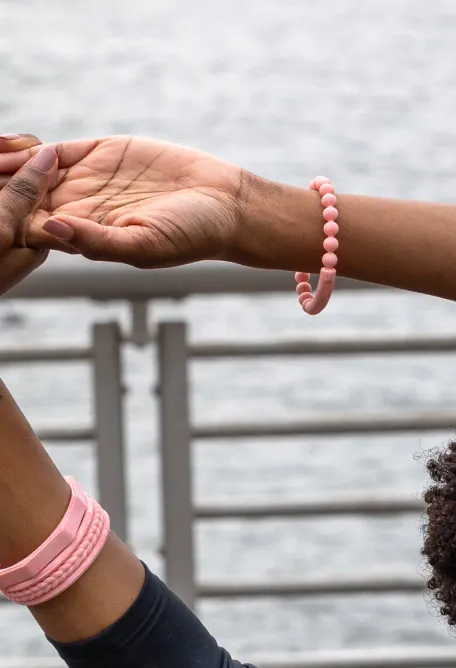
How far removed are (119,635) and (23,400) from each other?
9943 millimetres

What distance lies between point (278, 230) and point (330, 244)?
0.07 metres

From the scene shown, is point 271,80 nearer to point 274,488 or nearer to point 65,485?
point 274,488

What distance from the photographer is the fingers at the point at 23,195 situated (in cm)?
137

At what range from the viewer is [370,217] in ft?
4.81

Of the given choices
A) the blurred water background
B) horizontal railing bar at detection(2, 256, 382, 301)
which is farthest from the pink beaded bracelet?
the blurred water background

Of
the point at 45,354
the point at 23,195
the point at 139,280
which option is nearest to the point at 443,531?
the point at 23,195

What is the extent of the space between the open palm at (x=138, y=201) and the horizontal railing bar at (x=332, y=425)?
3.62 feet

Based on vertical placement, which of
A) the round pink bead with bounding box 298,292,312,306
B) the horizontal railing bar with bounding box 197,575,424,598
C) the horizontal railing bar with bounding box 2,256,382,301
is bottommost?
the horizontal railing bar with bounding box 197,575,424,598

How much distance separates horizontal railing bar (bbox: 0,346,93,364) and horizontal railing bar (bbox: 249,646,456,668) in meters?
0.76

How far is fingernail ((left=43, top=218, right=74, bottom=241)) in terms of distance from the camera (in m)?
1.25

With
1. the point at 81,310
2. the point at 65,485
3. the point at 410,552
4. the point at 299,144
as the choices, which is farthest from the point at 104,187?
the point at 299,144

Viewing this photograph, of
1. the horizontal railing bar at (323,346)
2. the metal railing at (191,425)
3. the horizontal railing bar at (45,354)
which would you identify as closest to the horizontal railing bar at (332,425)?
the metal railing at (191,425)

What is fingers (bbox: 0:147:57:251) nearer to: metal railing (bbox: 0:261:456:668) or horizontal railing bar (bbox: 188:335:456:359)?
metal railing (bbox: 0:261:456:668)

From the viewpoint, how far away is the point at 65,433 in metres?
2.56
